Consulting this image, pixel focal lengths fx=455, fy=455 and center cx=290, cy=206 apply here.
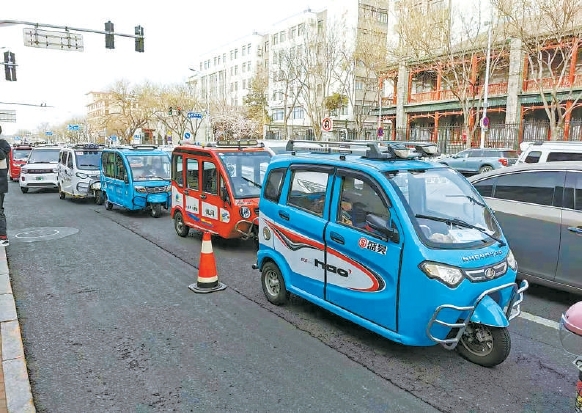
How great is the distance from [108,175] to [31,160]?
7.95 meters

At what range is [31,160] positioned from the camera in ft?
63.5

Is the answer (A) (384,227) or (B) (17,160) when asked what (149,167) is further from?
(B) (17,160)

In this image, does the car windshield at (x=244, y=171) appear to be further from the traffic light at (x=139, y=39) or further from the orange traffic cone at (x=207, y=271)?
the traffic light at (x=139, y=39)

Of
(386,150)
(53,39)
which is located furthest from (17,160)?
(386,150)

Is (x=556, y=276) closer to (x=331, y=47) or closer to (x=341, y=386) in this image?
(x=341, y=386)

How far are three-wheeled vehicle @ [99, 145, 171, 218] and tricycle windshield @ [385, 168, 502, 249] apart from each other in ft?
29.9

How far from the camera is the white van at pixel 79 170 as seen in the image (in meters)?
15.1

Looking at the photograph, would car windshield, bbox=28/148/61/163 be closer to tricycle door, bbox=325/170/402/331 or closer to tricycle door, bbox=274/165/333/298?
tricycle door, bbox=274/165/333/298

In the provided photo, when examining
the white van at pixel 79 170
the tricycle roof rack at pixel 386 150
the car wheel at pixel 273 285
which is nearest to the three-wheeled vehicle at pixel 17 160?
the white van at pixel 79 170

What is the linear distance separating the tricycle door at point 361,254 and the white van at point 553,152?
298 inches

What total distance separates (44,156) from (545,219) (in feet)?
65.2

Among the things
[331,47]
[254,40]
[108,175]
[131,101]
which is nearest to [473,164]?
[331,47]

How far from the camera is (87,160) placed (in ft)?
52.1

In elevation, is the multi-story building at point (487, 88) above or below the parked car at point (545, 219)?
above
